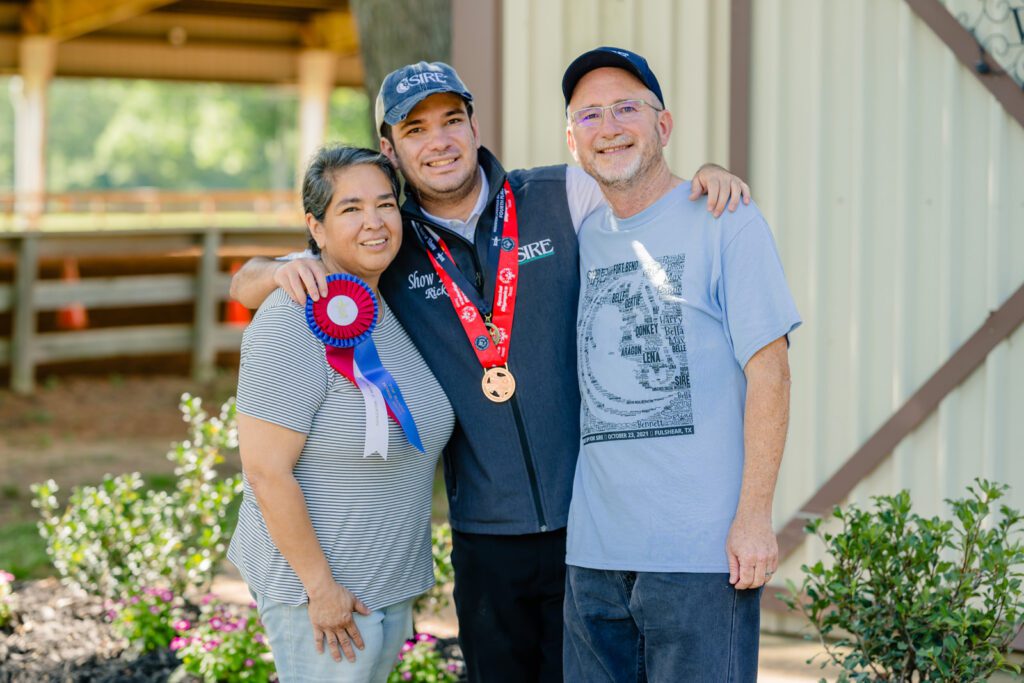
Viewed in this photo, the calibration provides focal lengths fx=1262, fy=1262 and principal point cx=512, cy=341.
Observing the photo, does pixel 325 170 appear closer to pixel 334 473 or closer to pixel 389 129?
pixel 389 129

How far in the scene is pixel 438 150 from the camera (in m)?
3.51

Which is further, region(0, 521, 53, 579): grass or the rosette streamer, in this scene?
region(0, 521, 53, 579): grass

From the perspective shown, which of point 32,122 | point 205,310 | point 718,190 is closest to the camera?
point 718,190

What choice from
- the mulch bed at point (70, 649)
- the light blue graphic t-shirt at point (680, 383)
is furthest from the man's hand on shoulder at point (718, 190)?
the mulch bed at point (70, 649)

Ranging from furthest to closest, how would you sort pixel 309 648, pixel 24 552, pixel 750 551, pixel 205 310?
pixel 205 310 → pixel 24 552 → pixel 309 648 → pixel 750 551

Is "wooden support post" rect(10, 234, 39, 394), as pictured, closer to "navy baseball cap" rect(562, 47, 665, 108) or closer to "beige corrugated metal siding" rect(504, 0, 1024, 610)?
"beige corrugated metal siding" rect(504, 0, 1024, 610)

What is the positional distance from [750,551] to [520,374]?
0.88 meters

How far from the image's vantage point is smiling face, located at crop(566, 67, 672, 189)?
310 centimetres

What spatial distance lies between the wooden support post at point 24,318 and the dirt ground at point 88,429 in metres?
0.19

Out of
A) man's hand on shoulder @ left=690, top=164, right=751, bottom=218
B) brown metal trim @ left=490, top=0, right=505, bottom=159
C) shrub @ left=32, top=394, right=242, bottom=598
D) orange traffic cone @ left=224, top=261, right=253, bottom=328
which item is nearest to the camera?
man's hand on shoulder @ left=690, top=164, right=751, bottom=218

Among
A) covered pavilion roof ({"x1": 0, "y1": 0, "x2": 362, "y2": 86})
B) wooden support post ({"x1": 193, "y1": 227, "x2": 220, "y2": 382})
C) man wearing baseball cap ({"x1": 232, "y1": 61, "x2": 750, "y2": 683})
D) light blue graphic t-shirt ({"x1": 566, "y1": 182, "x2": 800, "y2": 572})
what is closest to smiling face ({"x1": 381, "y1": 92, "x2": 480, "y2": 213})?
man wearing baseball cap ({"x1": 232, "y1": 61, "x2": 750, "y2": 683})

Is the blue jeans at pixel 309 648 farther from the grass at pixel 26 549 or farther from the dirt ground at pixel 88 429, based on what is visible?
the dirt ground at pixel 88 429

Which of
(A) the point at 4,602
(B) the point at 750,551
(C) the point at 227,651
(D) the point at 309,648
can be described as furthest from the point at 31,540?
(B) the point at 750,551

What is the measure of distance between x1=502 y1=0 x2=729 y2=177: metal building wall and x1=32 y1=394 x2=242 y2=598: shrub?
1907 millimetres
